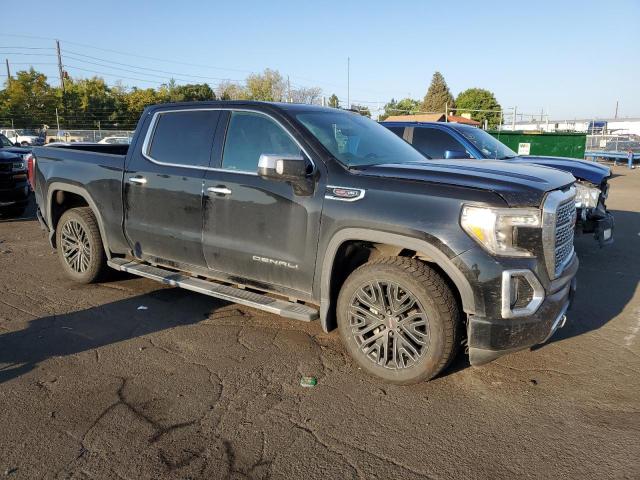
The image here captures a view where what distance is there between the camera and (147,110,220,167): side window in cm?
450

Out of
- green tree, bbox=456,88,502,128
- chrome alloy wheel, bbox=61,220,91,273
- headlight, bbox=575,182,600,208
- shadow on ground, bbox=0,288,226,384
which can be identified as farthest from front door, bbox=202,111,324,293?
green tree, bbox=456,88,502,128

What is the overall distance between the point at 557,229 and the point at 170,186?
3.16 meters

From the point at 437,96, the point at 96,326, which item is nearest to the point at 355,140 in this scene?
the point at 96,326

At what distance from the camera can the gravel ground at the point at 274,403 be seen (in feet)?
8.84

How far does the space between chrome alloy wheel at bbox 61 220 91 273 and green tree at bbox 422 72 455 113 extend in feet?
258

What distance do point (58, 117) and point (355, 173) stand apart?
54940 mm

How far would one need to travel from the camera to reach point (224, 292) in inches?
169

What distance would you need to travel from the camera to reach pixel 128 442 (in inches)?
112

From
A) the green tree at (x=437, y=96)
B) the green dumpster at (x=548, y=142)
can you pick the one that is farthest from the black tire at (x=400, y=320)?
the green tree at (x=437, y=96)

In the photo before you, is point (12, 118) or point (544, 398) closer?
point (544, 398)

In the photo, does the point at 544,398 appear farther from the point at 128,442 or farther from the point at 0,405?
the point at 0,405

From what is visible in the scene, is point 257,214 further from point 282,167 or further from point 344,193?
point 344,193

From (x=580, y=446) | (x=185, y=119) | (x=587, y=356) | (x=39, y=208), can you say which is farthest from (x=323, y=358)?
(x=39, y=208)

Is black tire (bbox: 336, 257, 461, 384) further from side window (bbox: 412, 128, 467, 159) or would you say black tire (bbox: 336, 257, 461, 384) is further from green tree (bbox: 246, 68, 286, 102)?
green tree (bbox: 246, 68, 286, 102)
